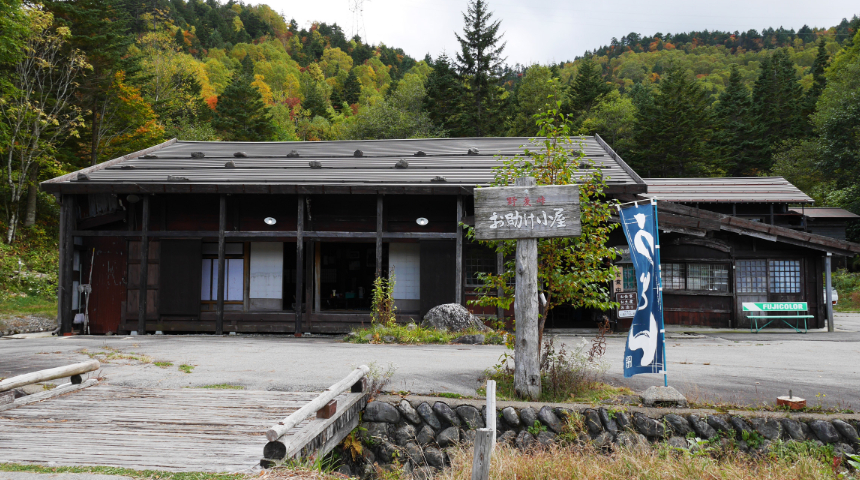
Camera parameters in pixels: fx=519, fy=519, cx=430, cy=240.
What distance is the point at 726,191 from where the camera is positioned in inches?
902

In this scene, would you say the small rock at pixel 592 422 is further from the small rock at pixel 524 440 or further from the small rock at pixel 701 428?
the small rock at pixel 701 428

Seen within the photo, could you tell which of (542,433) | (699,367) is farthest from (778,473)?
(699,367)

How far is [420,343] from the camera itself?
10969 mm

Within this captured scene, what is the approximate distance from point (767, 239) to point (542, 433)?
11963 mm

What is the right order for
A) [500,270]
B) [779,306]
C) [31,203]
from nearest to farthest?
1. [500,270]
2. [779,306]
3. [31,203]

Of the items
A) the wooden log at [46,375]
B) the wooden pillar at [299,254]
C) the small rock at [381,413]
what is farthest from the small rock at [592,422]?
the wooden pillar at [299,254]

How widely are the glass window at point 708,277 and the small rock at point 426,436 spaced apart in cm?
1198

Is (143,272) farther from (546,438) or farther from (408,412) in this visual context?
A: (546,438)

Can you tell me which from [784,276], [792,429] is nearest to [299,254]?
[792,429]

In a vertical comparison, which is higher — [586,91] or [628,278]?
[586,91]

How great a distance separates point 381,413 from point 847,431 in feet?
16.2

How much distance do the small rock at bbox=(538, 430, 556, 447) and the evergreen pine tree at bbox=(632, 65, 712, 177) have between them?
35407 mm

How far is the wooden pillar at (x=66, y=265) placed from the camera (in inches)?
511

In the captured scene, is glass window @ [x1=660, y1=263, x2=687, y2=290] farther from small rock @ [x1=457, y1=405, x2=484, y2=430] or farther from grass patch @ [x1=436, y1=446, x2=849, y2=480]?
small rock @ [x1=457, y1=405, x2=484, y2=430]
